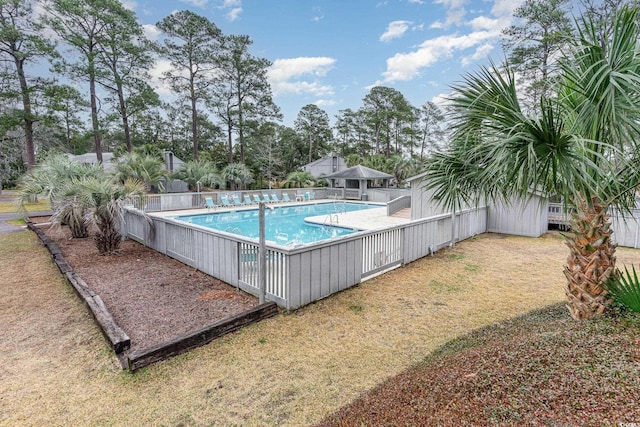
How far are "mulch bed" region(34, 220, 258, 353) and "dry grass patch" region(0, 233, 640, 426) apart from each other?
430mm

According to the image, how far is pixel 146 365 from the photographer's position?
11.1ft

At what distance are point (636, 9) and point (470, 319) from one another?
12.2 ft

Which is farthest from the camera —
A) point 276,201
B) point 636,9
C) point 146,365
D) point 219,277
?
point 276,201

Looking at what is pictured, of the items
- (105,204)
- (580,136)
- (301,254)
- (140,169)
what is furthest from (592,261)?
(140,169)

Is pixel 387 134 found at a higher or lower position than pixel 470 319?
higher

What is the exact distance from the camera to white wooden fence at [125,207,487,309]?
189 inches

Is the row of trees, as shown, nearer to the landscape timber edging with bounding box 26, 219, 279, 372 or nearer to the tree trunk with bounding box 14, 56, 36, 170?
the tree trunk with bounding box 14, 56, 36, 170

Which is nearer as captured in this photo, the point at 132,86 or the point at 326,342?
the point at 326,342

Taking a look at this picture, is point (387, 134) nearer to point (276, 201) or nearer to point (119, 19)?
point (276, 201)

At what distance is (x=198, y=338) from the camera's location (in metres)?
3.80

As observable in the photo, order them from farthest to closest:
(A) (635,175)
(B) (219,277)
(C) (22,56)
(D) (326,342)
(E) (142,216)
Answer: (C) (22,56)
(E) (142,216)
(B) (219,277)
(D) (326,342)
(A) (635,175)

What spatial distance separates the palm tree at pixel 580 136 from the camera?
99.8 inches

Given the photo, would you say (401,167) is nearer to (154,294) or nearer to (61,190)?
(61,190)

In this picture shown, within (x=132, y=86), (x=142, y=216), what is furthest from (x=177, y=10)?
(x=142, y=216)
